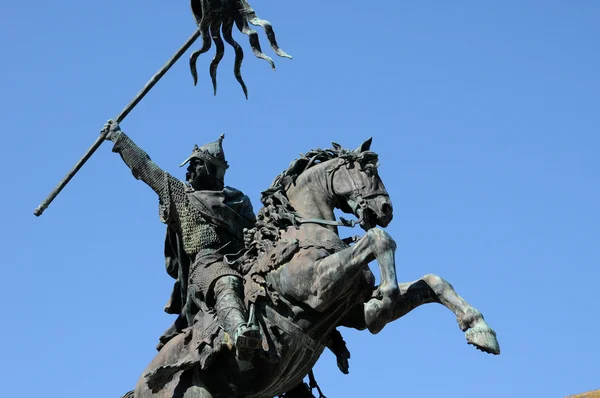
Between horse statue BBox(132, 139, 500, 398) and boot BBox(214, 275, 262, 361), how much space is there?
132mm

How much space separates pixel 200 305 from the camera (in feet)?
57.4

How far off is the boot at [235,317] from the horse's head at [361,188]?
5.15 feet

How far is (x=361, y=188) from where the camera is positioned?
16766mm

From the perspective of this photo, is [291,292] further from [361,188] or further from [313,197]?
[361,188]

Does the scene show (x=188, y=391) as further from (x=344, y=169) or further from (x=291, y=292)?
(x=344, y=169)

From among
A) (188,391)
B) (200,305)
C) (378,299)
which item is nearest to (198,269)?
(200,305)

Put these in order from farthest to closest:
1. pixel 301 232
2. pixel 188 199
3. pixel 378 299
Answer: pixel 188 199 → pixel 301 232 → pixel 378 299

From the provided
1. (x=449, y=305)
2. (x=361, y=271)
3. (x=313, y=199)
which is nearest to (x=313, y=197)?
(x=313, y=199)

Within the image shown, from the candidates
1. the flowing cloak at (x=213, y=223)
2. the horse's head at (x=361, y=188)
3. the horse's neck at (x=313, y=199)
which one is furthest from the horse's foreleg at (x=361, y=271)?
the flowing cloak at (x=213, y=223)

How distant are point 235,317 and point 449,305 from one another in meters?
2.37

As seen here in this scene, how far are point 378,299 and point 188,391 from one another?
8.74 ft

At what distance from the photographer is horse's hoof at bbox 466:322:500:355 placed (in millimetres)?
15562

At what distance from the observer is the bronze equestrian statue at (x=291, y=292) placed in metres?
16.0

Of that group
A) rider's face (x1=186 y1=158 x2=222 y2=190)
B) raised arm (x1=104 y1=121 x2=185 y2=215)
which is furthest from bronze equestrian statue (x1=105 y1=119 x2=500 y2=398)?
rider's face (x1=186 y1=158 x2=222 y2=190)
